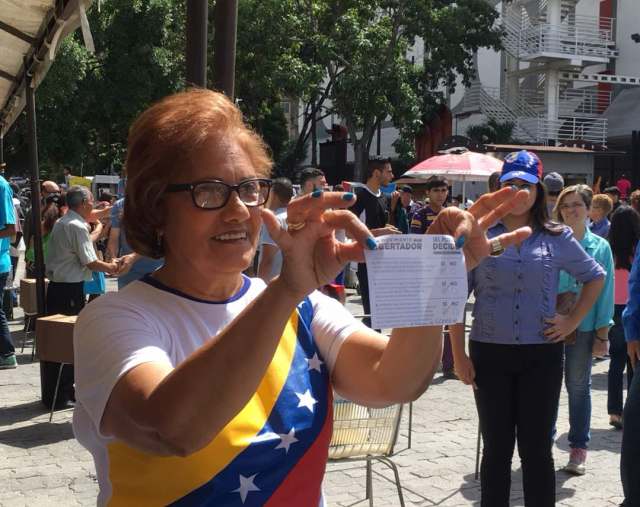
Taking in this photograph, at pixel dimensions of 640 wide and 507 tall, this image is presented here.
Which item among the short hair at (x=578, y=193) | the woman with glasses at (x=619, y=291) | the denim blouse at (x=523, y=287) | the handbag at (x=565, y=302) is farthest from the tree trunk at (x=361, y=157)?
the denim blouse at (x=523, y=287)

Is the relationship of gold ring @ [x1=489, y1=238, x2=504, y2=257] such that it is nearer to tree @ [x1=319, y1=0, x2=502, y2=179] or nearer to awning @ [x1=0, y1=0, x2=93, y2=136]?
awning @ [x1=0, y1=0, x2=93, y2=136]

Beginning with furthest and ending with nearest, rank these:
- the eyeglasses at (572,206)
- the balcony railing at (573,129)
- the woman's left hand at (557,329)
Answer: the balcony railing at (573,129), the eyeglasses at (572,206), the woman's left hand at (557,329)

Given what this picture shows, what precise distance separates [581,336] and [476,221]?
4.49m

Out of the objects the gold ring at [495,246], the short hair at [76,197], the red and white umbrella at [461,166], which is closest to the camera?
the gold ring at [495,246]

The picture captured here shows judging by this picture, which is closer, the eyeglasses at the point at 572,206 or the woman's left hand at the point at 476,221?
the woman's left hand at the point at 476,221

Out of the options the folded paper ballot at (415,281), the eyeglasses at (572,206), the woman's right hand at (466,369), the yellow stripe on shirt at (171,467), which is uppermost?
the eyeglasses at (572,206)

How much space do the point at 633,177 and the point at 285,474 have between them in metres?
18.1

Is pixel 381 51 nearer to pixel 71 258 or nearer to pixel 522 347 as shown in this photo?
pixel 71 258

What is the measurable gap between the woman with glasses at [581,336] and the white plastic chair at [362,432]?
74.4 inches

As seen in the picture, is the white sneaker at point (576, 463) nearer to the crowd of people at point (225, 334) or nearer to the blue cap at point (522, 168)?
the blue cap at point (522, 168)

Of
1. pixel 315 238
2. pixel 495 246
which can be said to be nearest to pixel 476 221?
pixel 495 246

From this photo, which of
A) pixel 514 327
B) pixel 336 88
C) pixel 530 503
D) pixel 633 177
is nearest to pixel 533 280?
pixel 514 327

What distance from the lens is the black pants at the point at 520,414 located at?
4113 millimetres

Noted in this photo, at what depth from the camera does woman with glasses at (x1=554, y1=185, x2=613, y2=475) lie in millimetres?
5676
